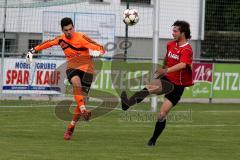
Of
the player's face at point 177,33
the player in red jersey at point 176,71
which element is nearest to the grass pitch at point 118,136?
the player in red jersey at point 176,71

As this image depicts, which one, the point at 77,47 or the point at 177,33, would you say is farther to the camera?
Result: the point at 77,47

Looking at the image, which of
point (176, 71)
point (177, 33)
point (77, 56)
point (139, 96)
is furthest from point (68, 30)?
point (176, 71)

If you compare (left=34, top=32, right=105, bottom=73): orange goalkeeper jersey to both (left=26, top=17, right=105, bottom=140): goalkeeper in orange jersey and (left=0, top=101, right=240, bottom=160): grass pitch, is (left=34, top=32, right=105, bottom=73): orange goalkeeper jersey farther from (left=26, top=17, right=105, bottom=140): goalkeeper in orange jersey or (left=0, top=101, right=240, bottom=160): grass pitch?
(left=0, top=101, right=240, bottom=160): grass pitch

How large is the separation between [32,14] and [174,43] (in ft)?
51.1

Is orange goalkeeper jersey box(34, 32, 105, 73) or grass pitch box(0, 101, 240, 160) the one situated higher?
orange goalkeeper jersey box(34, 32, 105, 73)

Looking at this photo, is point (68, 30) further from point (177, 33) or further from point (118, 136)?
point (118, 136)

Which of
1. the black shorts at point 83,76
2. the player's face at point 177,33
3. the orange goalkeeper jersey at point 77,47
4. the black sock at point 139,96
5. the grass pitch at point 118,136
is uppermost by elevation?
the player's face at point 177,33

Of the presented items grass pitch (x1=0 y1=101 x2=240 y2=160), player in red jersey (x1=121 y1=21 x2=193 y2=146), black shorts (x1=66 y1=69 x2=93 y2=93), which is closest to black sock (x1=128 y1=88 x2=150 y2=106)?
player in red jersey (x1=121 y1=21 x2=193 y2=146)

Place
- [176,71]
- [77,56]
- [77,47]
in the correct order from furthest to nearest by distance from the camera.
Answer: [77,56] → [77,47] → [176,71]

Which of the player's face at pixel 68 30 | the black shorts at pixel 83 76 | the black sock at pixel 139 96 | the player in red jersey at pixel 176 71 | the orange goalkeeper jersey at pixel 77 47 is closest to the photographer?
the player in red jersey at pixel 176 71

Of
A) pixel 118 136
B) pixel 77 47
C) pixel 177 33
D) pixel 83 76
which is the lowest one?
pixel 118 136

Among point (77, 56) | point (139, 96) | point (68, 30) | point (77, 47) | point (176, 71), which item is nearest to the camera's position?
point (176, 71)

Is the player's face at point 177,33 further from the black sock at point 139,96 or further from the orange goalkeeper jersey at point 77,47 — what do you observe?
the orange goalkeeper jersey at point 77,47

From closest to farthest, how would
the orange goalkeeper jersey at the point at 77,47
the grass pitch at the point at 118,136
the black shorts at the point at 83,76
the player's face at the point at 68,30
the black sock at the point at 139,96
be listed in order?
the grass pitch at the point at 118,136, the black sock at the point at 139,96, the player's face at the point at 68,30, the black shorts at the point at 83,76, the orange goalkeeper jersey at the point at 77,47
